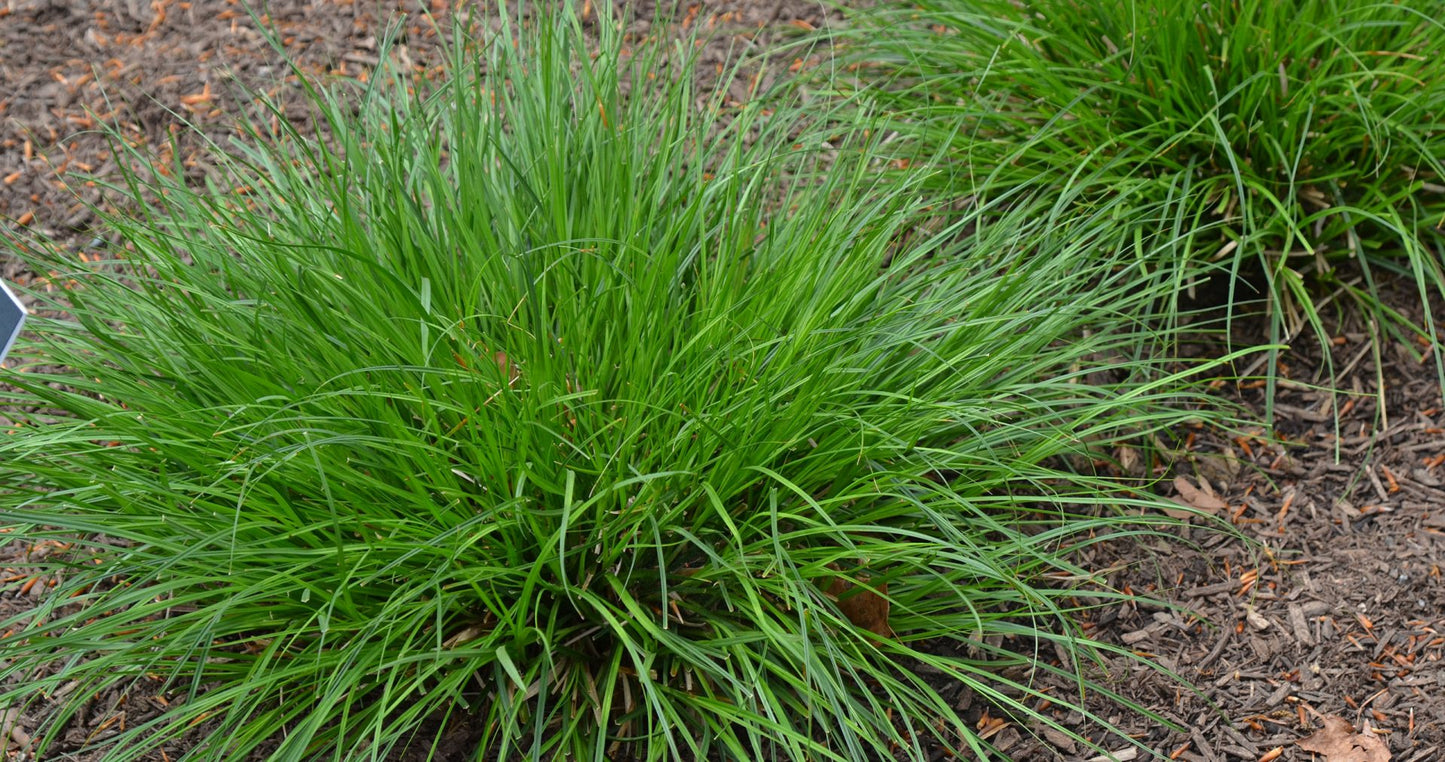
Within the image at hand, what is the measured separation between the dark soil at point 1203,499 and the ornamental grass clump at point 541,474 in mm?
198

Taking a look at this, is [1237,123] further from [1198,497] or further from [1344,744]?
[1344,744]

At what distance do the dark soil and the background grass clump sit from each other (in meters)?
0.26

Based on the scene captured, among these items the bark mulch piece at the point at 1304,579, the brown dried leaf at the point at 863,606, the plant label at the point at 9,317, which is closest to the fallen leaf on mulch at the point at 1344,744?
the bark mulch piece at the point at 1304,579

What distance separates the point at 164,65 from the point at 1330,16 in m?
3.38

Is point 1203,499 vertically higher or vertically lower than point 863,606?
lower

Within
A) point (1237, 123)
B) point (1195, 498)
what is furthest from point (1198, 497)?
point (1237, 123)

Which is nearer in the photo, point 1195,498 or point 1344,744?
point 1344,744

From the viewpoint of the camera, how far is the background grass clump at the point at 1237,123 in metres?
3.27

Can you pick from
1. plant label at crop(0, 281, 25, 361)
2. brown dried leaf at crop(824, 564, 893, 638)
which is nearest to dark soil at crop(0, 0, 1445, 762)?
brown dried leaf at crop(824, 564, 893, 638)

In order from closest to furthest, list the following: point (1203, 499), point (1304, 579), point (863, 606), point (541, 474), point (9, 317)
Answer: point (9, 317) < point (541, 474) < point (863, 606) < point (1304, 579) < point (1203, 499)

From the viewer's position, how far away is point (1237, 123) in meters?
3.32

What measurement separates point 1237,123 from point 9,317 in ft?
9.17

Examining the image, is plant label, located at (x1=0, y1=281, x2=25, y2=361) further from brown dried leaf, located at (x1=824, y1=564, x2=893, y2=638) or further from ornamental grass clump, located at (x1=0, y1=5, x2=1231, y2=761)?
brown dried leaf, located at (x1=824, y1=564, x2=893, y2=638)

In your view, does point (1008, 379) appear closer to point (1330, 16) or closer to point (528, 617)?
point (528, 617)
